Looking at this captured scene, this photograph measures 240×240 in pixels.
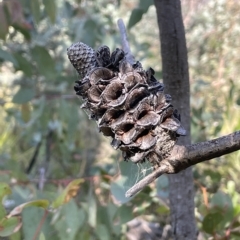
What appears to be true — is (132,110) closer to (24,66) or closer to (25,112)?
(24,66)

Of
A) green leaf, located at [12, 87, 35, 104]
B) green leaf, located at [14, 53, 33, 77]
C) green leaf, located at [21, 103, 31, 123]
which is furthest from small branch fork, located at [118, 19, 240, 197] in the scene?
green leaf, located at [21, 103, 31, 123]

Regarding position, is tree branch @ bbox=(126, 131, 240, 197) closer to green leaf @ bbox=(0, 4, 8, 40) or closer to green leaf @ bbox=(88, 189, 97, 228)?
green leaf @ bbox=(88, 189, 97, 228)

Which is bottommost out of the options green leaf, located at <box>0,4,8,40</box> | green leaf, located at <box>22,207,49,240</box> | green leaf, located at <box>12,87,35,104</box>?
green leaf, located at <box>22,207,49,240</box>

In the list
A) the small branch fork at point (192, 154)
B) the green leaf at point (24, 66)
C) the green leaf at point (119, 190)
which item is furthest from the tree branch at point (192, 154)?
the green leaf at point (24, 66)

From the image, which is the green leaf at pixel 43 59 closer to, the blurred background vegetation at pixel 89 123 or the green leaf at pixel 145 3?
the blurred background vegetation at pixel 89 123

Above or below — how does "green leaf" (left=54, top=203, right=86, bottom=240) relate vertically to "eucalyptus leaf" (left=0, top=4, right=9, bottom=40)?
below

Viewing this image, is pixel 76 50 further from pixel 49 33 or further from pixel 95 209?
pixel 49 33

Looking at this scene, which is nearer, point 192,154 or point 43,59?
point 192,154

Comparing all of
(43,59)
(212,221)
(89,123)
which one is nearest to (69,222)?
(212,221)

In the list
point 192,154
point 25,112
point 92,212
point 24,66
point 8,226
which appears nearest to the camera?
point 192,154
